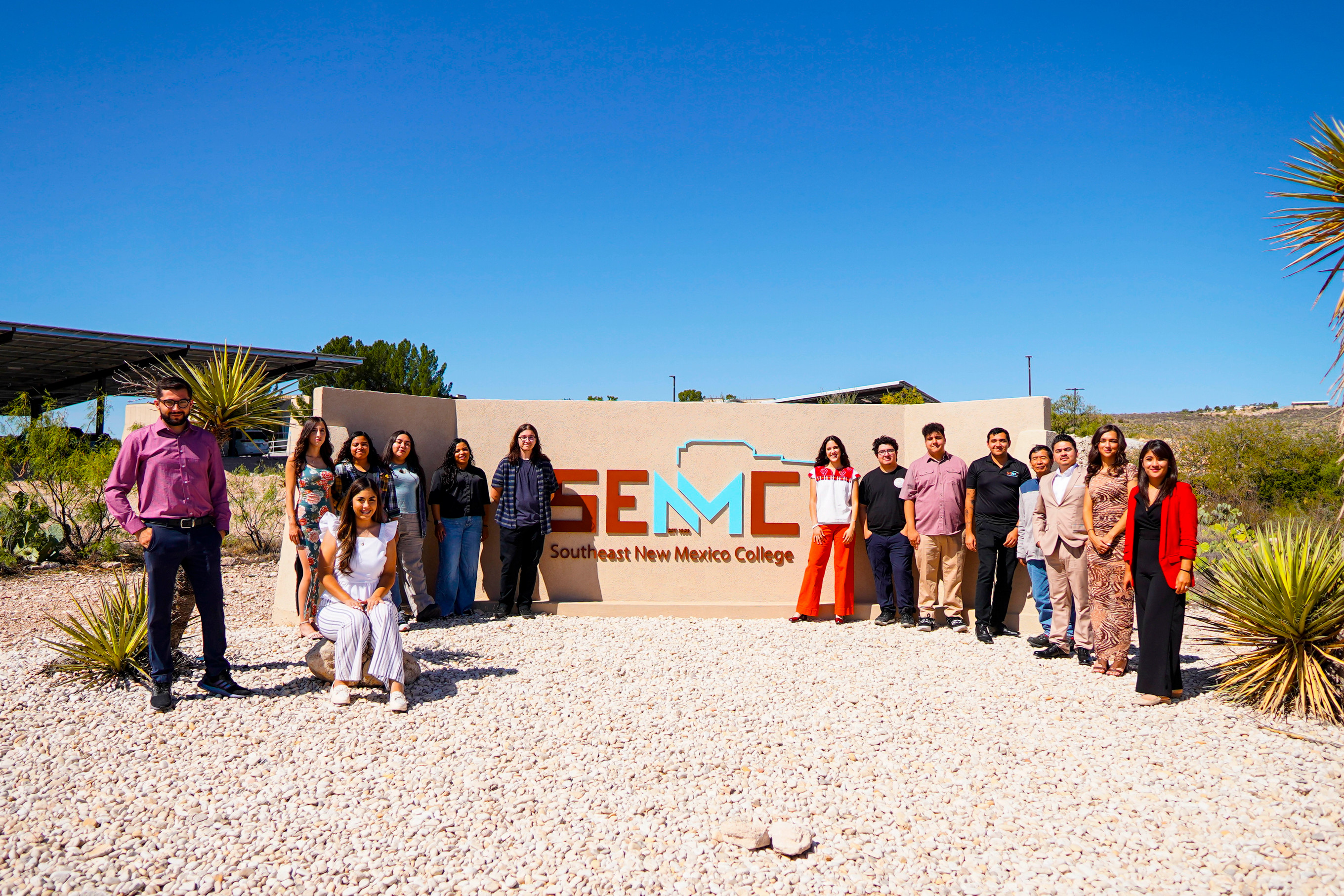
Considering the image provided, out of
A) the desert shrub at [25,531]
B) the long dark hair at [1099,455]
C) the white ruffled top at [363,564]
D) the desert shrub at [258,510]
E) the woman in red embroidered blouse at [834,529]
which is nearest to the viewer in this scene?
the white ruffled top at [363,564]

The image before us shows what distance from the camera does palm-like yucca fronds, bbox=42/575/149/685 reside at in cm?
505

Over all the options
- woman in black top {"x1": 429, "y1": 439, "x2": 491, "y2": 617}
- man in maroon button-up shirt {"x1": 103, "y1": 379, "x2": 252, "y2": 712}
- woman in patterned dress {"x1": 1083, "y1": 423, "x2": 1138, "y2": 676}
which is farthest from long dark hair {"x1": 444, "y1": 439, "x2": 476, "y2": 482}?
woman in patterned dress {"x1": 1083, "y1": 423, "x2": 1138, "y2": 676}

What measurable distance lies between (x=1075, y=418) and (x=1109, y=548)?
25755 millimetres

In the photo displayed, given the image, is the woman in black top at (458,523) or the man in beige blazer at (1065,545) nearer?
the man in beige blazer at (1065,545)

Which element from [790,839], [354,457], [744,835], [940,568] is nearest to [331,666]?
[354,457]

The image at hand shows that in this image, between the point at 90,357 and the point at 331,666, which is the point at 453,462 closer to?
the point at 331,666

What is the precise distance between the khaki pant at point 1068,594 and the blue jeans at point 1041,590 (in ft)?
0.26

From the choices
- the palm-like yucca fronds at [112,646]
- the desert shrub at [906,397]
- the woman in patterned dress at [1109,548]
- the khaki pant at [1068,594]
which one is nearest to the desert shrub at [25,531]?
the palm-like yucca fronds at [112,646]

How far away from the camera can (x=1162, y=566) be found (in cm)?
498

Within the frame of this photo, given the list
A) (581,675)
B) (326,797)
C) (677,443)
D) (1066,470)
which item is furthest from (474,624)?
(1066,470)

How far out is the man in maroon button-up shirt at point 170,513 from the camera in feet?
15.0

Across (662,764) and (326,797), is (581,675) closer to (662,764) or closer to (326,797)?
(662,764)

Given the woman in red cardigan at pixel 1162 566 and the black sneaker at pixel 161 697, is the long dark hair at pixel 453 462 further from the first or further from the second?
the woman in red cardigan at pixel 1162 566

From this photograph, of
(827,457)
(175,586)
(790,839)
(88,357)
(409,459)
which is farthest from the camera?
(88,357)
